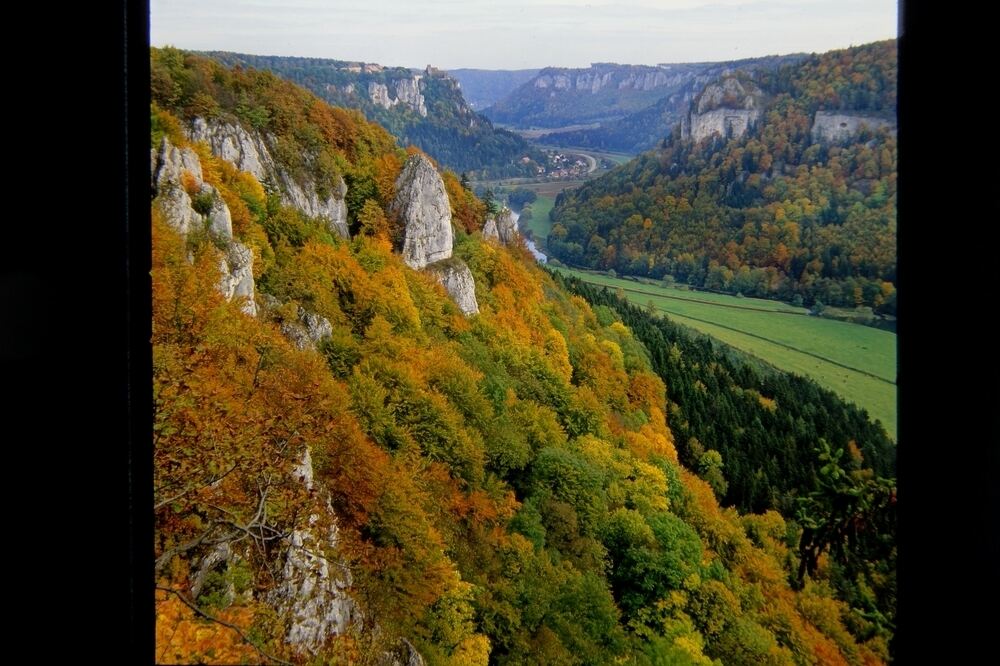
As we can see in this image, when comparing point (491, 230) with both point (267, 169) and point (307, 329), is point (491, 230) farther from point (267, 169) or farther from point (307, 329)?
point (307, 329)

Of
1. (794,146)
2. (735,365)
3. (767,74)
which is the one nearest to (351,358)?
(735,365)

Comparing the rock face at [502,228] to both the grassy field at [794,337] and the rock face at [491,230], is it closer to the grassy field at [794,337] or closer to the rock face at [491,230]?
the rock face at [491,230]

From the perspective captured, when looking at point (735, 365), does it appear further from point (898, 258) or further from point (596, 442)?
point (898, 258)

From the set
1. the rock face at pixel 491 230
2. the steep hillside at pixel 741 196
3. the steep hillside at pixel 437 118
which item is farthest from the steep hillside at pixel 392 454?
the steep hillside at pixel 437 118

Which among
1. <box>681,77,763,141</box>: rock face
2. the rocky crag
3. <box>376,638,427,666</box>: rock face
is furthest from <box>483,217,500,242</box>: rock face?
<box>376,638,427,666</box>: rock face

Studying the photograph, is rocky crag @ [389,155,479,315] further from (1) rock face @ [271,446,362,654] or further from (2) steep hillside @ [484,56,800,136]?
(2) steep hillside @ [484,56,800,136]

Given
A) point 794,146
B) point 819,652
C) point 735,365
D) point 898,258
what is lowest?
point 819,652
